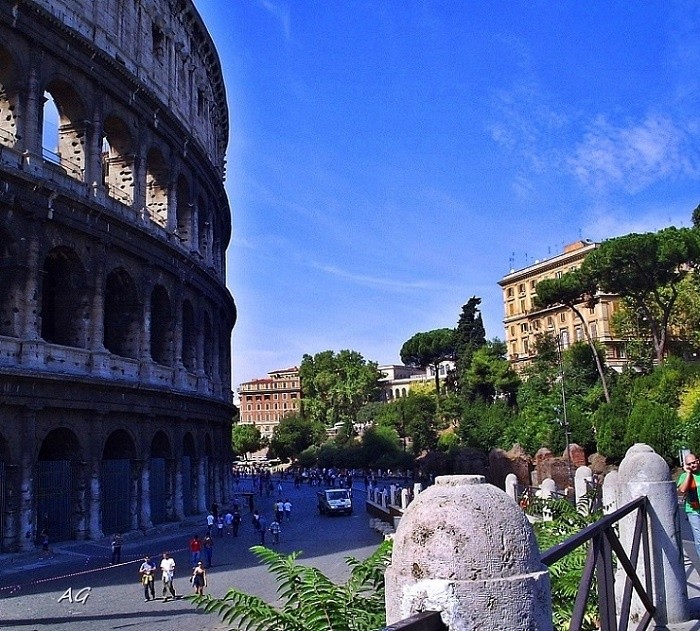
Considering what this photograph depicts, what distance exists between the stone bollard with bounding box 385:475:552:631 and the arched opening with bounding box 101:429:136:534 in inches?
792

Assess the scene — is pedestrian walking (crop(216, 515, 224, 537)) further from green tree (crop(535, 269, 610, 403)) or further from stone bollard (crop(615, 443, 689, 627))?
green tree (crop(535, 269, 610, 403))

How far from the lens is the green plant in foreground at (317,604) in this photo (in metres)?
3.56

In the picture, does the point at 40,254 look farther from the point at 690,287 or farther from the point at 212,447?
the point at 690,287

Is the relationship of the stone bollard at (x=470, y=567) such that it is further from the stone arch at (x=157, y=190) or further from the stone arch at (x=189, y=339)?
the stone arch at (x=189, y=339)

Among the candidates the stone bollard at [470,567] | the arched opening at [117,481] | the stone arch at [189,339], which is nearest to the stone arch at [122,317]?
the arched opening at [117,481]

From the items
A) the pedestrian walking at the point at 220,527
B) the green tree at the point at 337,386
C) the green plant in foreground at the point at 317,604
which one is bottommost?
the pedestrian walking at the point at 220,527

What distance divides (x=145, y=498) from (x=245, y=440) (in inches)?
2939

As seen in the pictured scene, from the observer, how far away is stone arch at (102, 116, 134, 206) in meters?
23.5

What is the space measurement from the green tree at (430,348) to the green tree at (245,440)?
85.8 feet

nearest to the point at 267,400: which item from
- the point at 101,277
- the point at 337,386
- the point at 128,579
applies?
the point at 337,386

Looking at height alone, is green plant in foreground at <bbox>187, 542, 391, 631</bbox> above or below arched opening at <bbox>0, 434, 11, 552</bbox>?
below

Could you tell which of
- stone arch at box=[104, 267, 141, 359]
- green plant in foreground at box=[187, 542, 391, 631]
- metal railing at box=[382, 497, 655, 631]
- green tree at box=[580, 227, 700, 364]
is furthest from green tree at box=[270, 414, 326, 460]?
green plant in foreground at box=[187, 542, 391, 631]

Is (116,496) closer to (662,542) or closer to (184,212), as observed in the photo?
(184,212)

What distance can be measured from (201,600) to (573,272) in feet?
147
